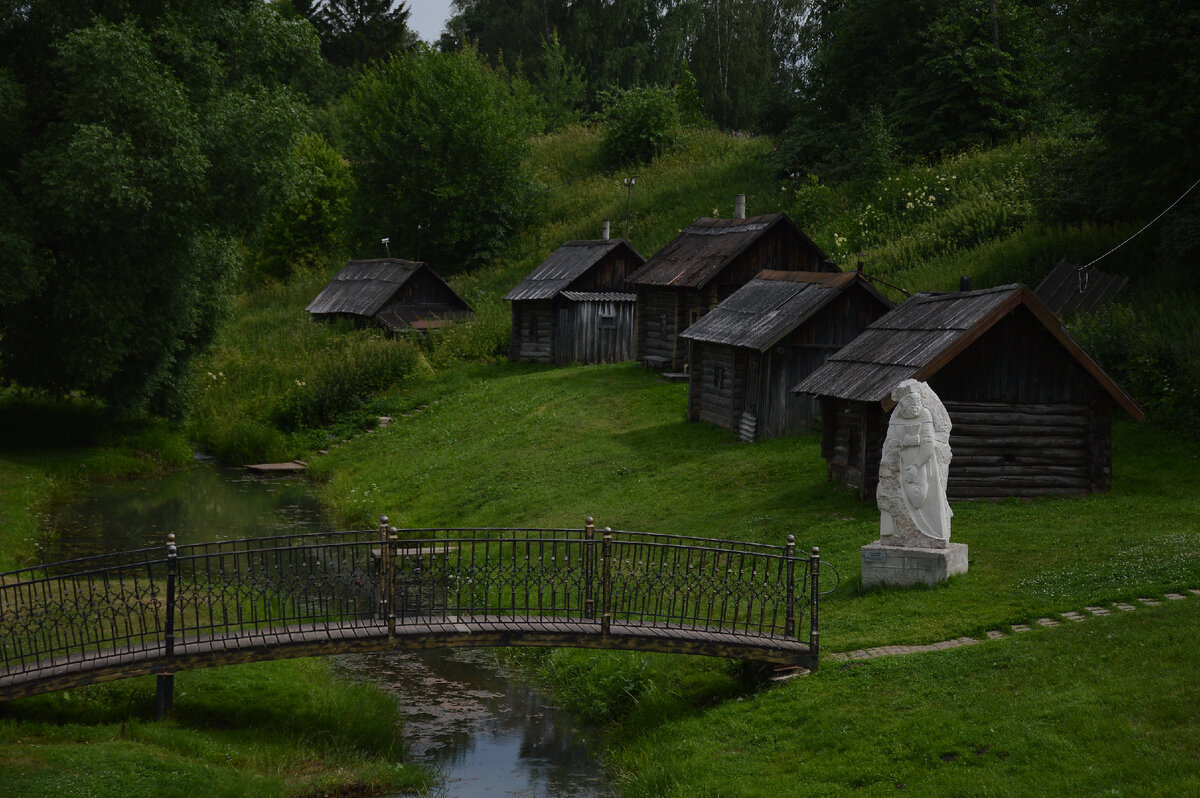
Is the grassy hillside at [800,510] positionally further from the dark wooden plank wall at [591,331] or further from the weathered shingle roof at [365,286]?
the weathered shingle roof at [365,286]

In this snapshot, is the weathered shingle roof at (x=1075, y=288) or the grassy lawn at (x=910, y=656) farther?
the weathered shingle roof at (x=1075, y=288)

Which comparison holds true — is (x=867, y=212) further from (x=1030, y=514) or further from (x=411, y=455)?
(x=1030, y=514)

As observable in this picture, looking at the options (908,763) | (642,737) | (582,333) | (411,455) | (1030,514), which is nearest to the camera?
(908,763)

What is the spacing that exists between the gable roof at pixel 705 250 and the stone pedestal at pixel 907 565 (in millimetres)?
18715

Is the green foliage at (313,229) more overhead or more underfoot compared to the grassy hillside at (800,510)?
more overhead

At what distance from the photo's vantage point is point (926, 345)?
843 inches

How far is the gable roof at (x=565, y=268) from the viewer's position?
42281 mm

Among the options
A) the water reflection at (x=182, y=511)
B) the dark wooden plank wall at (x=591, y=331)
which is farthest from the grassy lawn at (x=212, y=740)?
the dark wooden plank wall at (x=591, y=331)

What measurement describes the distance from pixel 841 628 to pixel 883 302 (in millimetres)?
13847

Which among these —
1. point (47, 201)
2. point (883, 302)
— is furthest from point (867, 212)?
point (47, 201)

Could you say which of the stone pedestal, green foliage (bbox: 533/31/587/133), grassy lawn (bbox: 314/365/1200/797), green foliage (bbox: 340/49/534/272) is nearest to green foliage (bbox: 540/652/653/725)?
grassy lawn (bbox: 314/365/1200/797)

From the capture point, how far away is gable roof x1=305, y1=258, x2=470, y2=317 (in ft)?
150

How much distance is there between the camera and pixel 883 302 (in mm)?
28000

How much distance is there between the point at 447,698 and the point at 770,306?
51.0 feet
